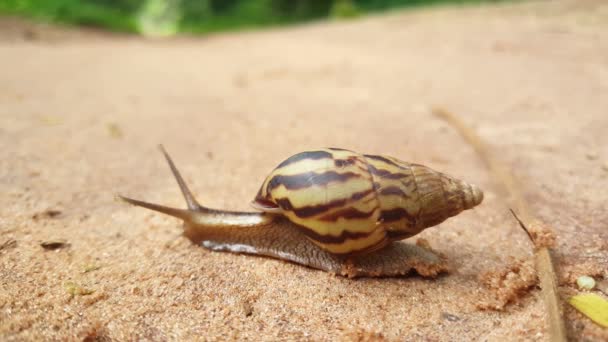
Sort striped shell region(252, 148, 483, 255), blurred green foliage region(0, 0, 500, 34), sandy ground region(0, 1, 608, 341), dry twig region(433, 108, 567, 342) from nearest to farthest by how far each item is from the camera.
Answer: dry twig region(433, 108, 567, 342), sandy ground region(0, 1, 608, 341), striped shell region(252, 148, 483, 255), blurred green foliage region(0, 0, 500, 34)

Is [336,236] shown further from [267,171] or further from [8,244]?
[8,244]

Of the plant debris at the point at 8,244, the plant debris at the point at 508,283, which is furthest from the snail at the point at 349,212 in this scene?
the plant debris at the point at 8,244

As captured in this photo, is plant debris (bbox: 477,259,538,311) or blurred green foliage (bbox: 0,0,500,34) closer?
plant debris (bbox: 477,259,538,311)

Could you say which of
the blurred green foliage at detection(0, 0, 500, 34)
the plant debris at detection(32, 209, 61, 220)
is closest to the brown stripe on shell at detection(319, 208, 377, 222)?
the plant debris at detection(32, 209, 61, 220)

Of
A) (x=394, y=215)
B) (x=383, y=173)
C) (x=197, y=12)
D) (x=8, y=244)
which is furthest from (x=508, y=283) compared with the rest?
(x=197, y=12)

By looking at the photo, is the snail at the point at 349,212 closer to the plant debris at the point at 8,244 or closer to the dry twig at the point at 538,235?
the dry twig at the point at 538,235

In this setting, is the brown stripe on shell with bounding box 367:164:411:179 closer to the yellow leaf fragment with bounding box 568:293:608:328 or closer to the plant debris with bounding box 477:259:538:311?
the plant debris with bounding box 477:259:538:311

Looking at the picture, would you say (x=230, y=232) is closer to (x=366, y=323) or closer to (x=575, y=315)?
(x=366, y=323)

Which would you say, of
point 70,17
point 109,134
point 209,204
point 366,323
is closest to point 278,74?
point 109,134
